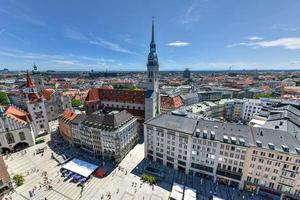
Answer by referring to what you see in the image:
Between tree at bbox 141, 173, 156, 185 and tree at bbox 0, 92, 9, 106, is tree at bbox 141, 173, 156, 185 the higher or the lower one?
the lower one

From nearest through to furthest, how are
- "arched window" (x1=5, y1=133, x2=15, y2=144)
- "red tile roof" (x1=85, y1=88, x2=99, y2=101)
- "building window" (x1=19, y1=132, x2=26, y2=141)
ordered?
1. "arched window" (x1=5, y1=133, x2=15, y2=144)
2. "building window" (x1=19, y1=132, x2=26, y2=141)
3. "red tile roof" (x1=85, y1=88, x2=99, y2=101)

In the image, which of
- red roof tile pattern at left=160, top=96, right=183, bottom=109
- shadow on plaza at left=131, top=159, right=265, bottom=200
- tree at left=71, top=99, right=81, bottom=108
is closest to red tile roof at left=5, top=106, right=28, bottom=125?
shadow on plaza at left=131, top=159, right=265, bottom=200

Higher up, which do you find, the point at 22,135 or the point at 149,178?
the point at 22,135

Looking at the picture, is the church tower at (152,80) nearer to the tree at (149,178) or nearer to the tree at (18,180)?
the tree at (149,178)

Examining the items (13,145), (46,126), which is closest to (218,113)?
(46,126)

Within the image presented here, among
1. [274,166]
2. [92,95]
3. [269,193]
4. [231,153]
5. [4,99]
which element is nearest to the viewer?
[274,166]

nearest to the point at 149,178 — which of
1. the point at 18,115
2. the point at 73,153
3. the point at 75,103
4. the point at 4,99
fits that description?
the point at 73,153

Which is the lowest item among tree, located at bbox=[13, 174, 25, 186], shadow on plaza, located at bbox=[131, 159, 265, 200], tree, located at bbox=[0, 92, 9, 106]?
shadow on plaza, located at bbox=[131, 159, 265, 200]

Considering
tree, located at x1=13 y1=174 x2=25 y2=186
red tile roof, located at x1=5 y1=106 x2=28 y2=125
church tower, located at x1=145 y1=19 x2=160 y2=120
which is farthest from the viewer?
church tower, located at x1=145 y1=19 x2=160 y2=120

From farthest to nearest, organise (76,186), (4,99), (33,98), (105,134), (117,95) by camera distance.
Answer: (4,99), (117,95), (33,98), (105,134), (76,186)

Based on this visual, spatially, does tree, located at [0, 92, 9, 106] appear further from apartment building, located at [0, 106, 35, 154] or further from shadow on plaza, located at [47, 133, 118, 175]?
shadow on plaza, located at [47, 133, 118, 175]

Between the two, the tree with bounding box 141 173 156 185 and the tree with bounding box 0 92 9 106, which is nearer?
the tree with bounding box 141 173 156 185

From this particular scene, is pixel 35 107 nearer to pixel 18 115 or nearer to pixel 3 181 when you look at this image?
pixel 18 115
